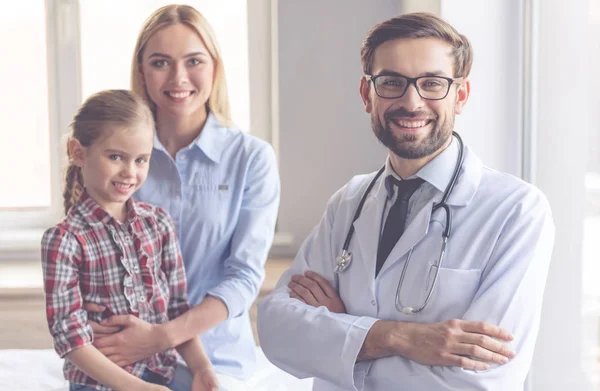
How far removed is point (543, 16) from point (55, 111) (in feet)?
6.72

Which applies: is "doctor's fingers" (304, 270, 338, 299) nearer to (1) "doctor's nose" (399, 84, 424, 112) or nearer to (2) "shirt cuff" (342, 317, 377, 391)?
(2) "shirt cuff" (342, 317, 377, 391)

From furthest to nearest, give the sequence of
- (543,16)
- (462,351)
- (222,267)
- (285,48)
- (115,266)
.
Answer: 1. (285,48)
2. (543,16)
3. (222,267)
4. (115,266)
5. (462,351)

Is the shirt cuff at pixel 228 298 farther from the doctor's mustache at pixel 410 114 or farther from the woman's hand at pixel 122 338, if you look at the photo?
the doctor's mustache at pixel 410 114

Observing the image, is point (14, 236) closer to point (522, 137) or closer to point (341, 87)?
point (341, 87)

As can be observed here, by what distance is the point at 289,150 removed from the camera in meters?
3.24

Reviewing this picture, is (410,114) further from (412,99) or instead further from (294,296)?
(294,296)

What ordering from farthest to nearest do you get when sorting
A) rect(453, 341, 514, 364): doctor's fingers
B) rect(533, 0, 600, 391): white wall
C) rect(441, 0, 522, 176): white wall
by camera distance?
rect(441, 0, 522, 176): white wall, rect(533, 0, 600, 391): white wall, rect(453, 341, 514, 364): doctor's fingers

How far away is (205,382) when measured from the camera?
178cm

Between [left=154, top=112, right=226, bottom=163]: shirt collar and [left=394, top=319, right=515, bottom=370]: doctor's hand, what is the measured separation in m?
0.83

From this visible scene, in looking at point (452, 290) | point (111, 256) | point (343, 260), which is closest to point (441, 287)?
point (452, 290)

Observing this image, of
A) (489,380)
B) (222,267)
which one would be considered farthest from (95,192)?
(489,380)

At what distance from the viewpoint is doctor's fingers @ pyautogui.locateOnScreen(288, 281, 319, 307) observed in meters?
1.62

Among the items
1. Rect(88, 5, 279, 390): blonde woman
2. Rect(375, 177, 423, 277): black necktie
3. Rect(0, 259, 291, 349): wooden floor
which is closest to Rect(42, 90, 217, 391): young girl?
Rect(88, 5, 279, 390): blonde woman

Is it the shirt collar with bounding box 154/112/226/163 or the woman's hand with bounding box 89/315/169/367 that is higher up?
the shirt collar with bounding box 154/112/226/163
